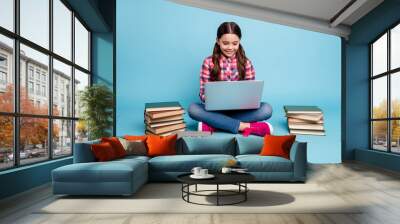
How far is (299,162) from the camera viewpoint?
18.9ft

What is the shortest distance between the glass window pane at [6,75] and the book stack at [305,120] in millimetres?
5106

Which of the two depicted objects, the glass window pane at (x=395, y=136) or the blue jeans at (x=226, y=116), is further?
the glass window pane at (x=395, y=136)

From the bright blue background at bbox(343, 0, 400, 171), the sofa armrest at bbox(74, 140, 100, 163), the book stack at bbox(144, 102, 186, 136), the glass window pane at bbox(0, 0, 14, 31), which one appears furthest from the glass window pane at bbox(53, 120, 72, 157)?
the bright blue background at bbox(343, 0, 400, 171)

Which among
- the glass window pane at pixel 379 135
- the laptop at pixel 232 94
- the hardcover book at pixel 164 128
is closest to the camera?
the laptop at pixel 232 94

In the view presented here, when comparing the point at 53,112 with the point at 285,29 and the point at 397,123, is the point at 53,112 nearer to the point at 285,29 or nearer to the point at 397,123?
the point at 285,29

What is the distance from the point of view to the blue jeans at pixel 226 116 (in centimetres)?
734

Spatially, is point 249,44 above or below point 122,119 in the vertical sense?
above

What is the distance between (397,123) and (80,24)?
6.75 meters

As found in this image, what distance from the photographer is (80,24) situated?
7812mm

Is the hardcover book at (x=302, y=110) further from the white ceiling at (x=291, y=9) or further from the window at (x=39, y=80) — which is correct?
the window at (x=39, y=80)

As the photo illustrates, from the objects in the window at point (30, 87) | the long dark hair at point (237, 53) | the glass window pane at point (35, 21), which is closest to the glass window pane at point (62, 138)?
the window at point (30, 87)

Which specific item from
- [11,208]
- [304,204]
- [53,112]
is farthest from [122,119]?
[304,204]

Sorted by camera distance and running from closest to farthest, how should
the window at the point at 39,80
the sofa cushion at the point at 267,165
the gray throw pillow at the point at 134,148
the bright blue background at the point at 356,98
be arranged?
the window at the point at 39,80 < the sofa cushion at the point at 267,165 < the gray throw pillow at the point at 134,148 < the bright blue background at the point at 356,98

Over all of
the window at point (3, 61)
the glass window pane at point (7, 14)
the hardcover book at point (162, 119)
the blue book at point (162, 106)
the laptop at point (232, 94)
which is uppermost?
the glass window pane at point (7, 14)
